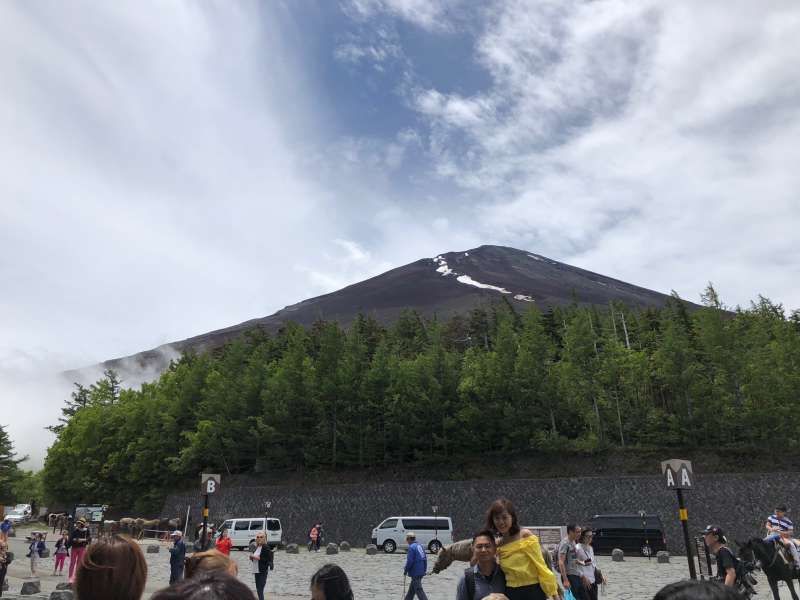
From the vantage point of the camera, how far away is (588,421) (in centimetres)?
3875

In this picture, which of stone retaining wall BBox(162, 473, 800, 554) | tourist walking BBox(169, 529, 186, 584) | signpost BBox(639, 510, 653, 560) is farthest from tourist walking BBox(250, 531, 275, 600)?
stone retaining wall BBox(162, 473, 800, 554)

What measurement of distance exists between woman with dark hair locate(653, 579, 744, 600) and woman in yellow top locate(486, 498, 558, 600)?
2869 millimetres

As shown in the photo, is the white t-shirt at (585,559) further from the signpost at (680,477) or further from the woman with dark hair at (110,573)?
the woman with dark hair at (110,573)

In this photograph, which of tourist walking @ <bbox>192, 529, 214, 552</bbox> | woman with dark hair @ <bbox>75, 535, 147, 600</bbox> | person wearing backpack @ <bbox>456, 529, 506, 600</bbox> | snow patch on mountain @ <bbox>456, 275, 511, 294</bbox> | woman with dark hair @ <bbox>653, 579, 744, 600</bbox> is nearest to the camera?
woman with dark hair @ <bbox>653, 579, 744, 600</bbox>

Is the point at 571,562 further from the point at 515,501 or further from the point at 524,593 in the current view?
the point at 515,501

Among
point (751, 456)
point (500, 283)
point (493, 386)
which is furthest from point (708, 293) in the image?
point (500, 283)

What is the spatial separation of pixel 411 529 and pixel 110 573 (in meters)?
30.5

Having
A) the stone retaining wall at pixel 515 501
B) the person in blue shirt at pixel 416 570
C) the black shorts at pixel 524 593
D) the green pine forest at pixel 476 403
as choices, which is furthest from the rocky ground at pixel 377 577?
the green pine forest at pixel 476 403

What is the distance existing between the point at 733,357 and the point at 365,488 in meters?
25.2

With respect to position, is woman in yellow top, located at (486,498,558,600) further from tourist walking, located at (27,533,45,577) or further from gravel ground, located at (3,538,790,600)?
tourist walking, located at (27,533,45,577)

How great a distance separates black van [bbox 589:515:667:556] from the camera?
2694cm

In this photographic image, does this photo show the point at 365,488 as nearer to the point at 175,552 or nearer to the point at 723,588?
the point at 175,552

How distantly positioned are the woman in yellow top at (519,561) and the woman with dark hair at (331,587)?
4.42 ft

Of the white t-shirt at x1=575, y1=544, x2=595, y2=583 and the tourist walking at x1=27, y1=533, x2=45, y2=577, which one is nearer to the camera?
the white t-shirt at x1=575, y1=544, x2=595, y2=583
